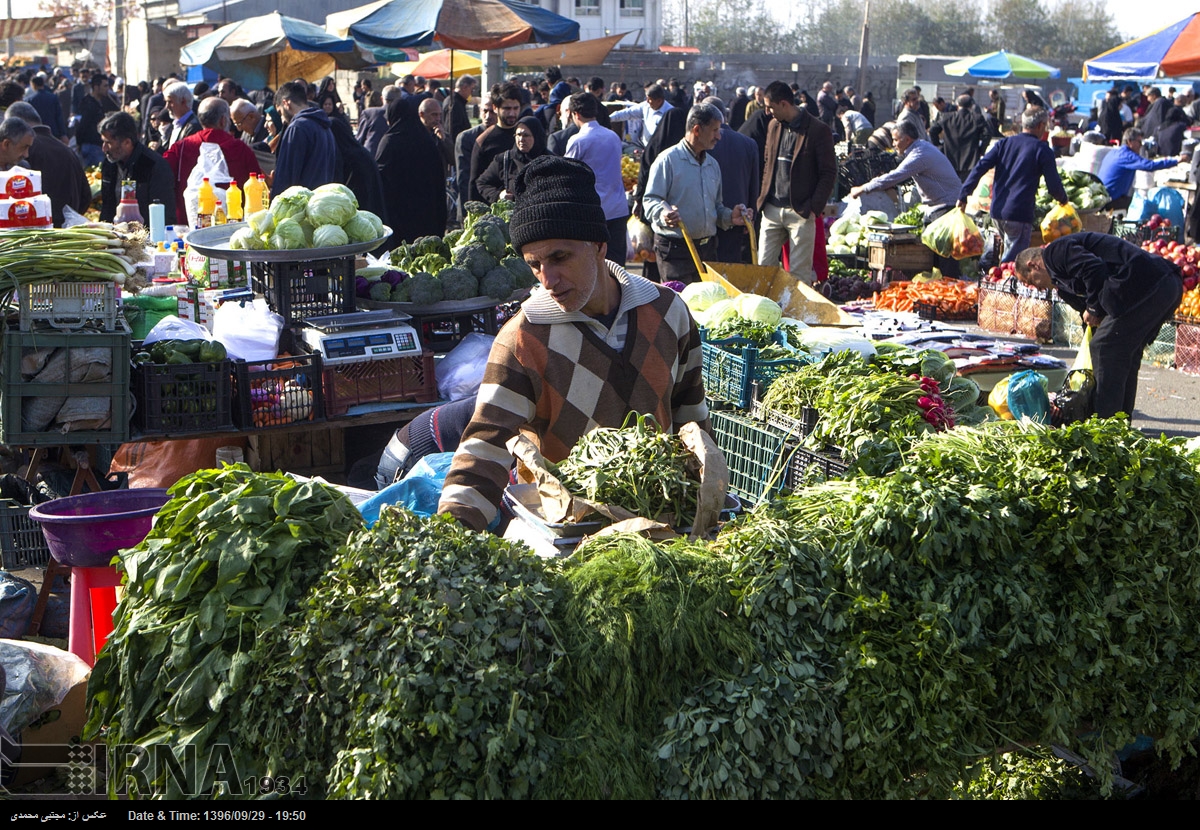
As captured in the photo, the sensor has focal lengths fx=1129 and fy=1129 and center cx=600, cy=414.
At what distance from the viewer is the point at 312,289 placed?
5672mm

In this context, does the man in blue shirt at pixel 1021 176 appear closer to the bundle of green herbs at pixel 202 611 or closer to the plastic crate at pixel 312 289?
the plastic crate at pixel 312 289

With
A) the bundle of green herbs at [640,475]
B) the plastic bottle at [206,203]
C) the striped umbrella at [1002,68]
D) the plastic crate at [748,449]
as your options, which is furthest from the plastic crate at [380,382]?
the striped umbrella at [1002,68]

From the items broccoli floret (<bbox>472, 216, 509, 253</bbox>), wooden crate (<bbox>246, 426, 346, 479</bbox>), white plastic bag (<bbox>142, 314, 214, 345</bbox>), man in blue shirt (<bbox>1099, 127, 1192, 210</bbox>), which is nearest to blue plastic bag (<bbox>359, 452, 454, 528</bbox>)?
white plastic bag (<bbox>142, 314, 214, 345</bbox>)

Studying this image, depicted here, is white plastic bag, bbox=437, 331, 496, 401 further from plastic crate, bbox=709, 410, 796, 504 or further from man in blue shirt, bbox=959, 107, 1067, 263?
man in blue shirt, bbox=959, 107, 1067, 263

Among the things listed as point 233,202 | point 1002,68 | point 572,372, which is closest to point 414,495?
point 572,372

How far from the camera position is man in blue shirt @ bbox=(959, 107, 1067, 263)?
33.0 ft

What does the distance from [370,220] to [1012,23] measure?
81.1 m

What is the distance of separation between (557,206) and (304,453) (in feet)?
11.3

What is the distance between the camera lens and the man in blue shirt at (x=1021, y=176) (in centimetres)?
1005

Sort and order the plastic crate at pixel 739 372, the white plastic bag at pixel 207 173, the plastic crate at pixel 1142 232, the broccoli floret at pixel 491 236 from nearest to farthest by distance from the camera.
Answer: the plastic crate at pixel 739 372 → the broccoli floret at pixel 491 236 → the white plastic bag at pixel 207 173 → the plastic crate at pixel 1142 232

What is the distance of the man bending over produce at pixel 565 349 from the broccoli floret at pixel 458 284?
10.3 ft

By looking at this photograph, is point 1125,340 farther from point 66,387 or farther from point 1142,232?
point 1142,232

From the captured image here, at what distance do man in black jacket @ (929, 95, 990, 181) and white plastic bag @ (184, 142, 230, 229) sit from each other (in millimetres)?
11113
